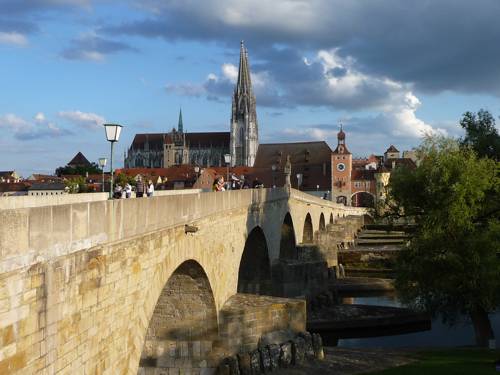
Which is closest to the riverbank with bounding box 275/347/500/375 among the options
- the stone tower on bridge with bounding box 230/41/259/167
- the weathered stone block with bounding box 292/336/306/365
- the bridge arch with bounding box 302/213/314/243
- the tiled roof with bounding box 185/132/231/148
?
the weathered stone block with bounding box 292/336/306/365

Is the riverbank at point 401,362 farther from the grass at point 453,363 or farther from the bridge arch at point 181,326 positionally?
the bridge arch at point 181,326

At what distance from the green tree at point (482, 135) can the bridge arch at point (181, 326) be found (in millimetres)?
19706

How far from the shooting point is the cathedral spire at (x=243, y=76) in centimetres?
17975

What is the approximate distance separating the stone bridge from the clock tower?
10054cm

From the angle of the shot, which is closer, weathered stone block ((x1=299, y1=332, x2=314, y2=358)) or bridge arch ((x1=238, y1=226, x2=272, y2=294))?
weathered stone block ((x1=299, y1=332, x2=314, y2=358))

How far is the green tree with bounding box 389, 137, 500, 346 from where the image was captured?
2334 cm

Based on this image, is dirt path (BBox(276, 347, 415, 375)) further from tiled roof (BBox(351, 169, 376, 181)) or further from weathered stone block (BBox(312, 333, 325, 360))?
tiled roof (BBox(351, 169, 376, 181))

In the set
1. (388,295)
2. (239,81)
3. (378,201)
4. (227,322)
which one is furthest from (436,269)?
(239,81)

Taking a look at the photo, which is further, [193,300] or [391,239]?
[391,239]

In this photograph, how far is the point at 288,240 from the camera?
43.9 meters

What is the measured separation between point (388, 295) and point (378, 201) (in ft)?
51.7

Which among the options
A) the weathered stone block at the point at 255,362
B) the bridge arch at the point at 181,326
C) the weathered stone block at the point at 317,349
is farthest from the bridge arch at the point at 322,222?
the bridge arch at the point at 181,326

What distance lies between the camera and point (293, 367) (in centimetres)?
2125

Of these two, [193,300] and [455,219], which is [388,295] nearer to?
[455,219]
